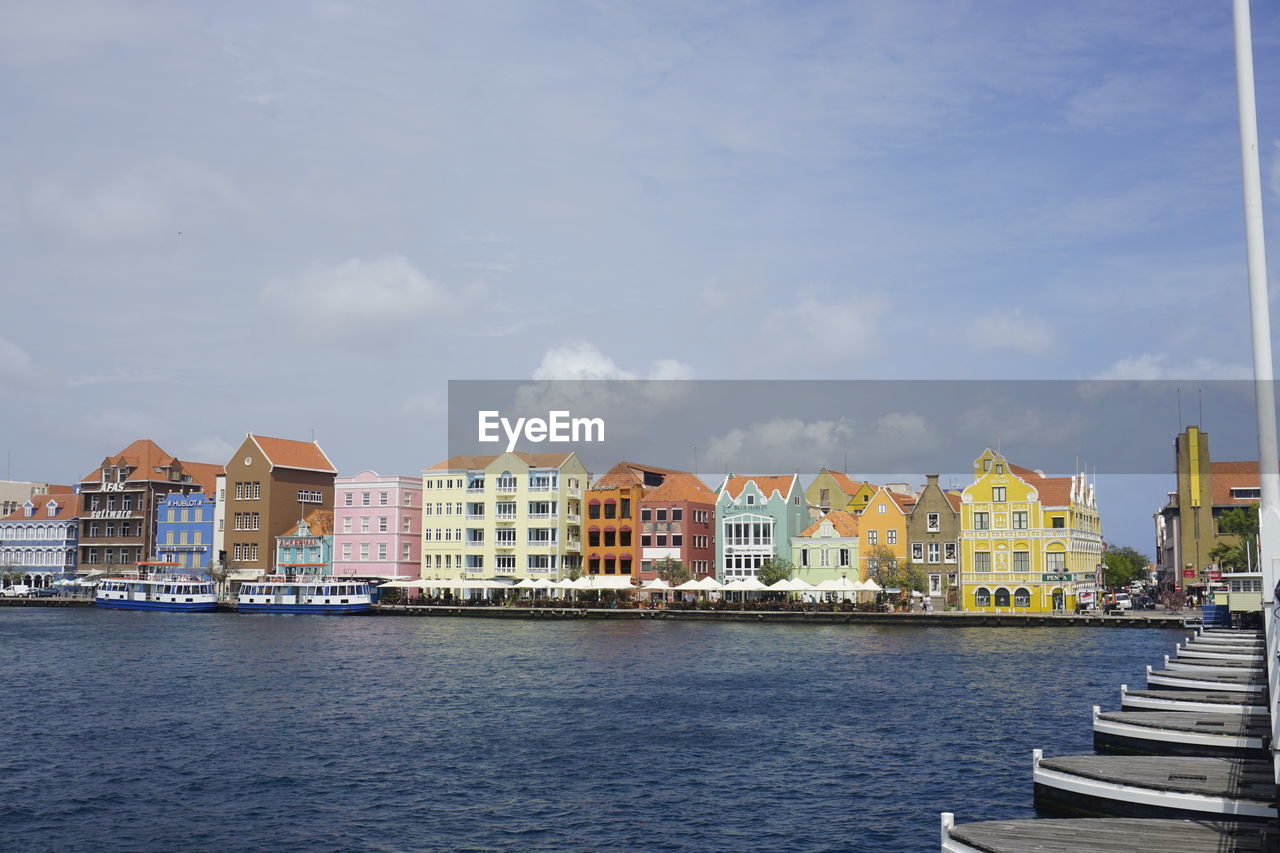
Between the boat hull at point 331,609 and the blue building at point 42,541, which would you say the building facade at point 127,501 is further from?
the boat hull at point 331,609

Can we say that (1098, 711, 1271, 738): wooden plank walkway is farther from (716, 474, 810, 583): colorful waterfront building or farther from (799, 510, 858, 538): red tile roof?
(716, 474, 810, 583): colorful waterfront building

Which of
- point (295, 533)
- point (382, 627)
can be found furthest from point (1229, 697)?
point (295, 533)

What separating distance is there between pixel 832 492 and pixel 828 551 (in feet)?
84.5

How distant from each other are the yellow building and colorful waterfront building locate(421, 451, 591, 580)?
41837 mm

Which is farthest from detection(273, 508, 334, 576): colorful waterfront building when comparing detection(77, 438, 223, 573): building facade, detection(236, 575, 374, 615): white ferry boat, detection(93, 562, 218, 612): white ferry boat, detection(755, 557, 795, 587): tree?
detection(755, 557, 795, 587): tree

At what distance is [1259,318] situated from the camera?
27.7m

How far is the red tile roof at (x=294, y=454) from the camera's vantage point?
464 ft

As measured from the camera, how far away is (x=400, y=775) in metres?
37.5

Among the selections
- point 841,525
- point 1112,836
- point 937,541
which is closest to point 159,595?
point 841,525

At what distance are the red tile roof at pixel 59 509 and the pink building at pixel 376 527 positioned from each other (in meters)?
48.8

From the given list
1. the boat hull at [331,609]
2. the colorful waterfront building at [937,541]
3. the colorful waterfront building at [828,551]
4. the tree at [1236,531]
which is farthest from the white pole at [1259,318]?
the boat hull at [331,609]

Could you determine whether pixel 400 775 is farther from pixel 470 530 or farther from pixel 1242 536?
pixel 1242 536

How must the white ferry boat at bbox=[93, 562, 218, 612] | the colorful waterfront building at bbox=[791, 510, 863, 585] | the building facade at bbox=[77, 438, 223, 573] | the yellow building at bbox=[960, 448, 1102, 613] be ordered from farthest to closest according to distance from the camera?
1. the building facade at bbox=[77, 438, 223, 573]
2. the white ferry boat at bbox=[93, 562, 218, 612]
3. the colorful waterfront building at bbox=[791, 510, 863, 585]
4. the yellow building at bbox=[960, 448, 1102, 613]

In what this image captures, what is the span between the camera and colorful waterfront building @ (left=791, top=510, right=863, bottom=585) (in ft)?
390
